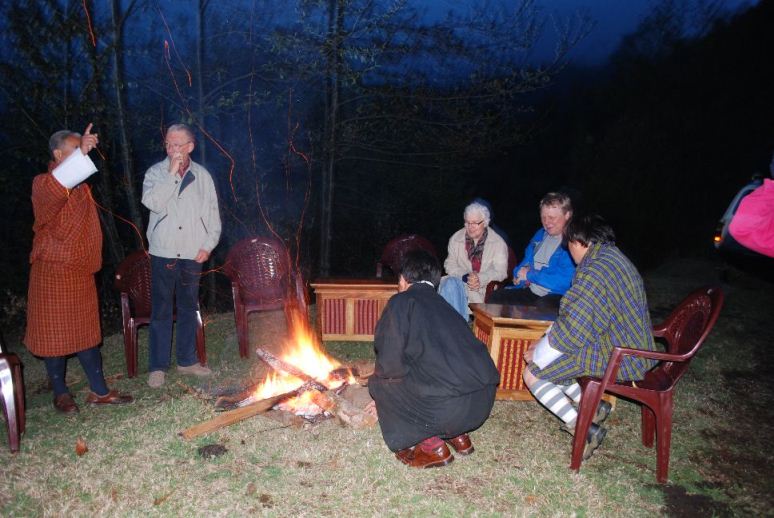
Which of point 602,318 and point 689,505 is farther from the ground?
point 602,318

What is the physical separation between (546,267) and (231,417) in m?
3.14

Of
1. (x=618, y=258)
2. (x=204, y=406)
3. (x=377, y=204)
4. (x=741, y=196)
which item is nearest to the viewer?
(x=741, y=196)

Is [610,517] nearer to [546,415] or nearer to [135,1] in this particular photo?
[546,415]

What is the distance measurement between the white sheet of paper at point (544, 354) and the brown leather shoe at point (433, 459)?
0.84 m

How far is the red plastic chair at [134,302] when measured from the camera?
15.9ft

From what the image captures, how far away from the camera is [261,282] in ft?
18.7

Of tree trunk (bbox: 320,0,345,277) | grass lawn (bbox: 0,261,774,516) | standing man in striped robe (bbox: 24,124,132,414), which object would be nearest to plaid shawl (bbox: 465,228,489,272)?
grass lawn (bbox: 0,261,774,516)

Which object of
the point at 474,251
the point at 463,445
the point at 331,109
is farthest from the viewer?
the point at 331,109

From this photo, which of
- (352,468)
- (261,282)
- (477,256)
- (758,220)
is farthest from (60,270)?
(758,220)

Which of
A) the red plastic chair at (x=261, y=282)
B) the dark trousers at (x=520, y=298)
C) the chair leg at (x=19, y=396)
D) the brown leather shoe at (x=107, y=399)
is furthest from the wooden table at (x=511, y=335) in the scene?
the chair leg at (x=19, y=396)

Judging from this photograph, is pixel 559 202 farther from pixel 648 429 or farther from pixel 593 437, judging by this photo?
pixel 593 437

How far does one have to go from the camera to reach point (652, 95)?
703 inches

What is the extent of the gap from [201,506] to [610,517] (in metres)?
2.34

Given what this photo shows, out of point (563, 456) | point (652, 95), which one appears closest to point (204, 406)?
point (563, 456)
